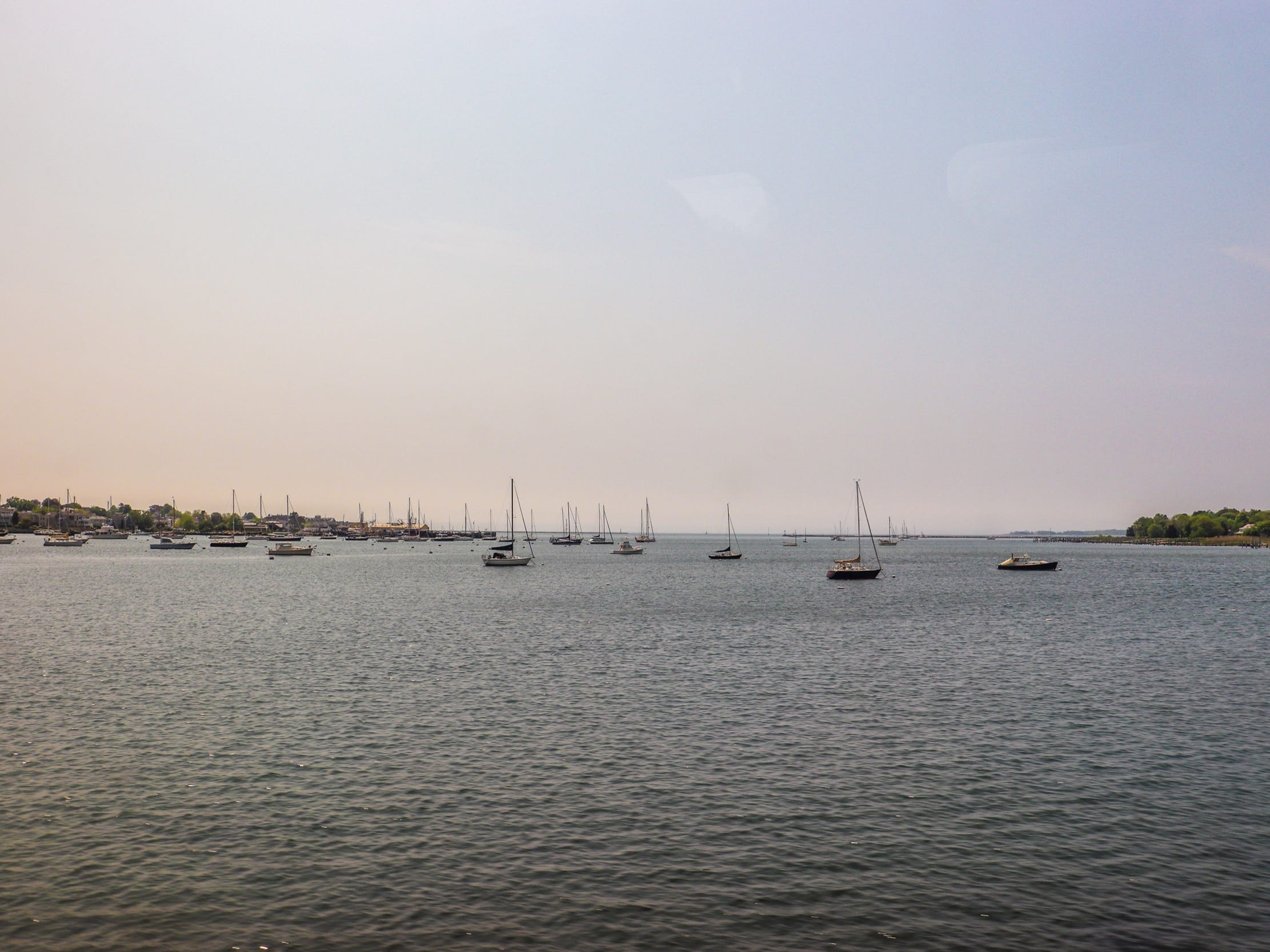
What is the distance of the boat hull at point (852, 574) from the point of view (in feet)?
473

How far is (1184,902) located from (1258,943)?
6.63 feet

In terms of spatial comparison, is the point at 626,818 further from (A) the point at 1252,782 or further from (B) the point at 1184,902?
(A) the point at 1252,782

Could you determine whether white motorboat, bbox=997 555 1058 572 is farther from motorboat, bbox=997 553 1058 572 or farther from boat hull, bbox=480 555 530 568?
boat hull, bbox=480 555 530 568

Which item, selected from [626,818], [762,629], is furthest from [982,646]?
[626,818]

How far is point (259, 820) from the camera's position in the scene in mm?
24453

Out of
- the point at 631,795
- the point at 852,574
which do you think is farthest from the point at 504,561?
the point at 631,795

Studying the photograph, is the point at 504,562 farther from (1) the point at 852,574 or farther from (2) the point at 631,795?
(2) the point at 631,795

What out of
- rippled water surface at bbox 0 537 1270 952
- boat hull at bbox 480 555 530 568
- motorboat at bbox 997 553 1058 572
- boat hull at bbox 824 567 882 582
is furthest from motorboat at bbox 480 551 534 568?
rippled water surface at bbox 0 537 1270 952

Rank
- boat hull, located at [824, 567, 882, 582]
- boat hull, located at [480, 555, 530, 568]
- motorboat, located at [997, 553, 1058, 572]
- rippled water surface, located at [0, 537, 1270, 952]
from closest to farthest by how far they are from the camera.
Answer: rippled water surface, located at [0, 537, 1270, 952]
boat hull, located at [824, 567, 882, 582]
motorboat, located at [997, 553, 1058, 572]
boat hull, located at [480, 555, 530, 568]

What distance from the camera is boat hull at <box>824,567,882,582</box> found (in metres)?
144

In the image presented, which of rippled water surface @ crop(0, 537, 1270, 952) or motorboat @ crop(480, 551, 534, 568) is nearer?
rippled water surface @ crop(0, 537, 1270, 952)

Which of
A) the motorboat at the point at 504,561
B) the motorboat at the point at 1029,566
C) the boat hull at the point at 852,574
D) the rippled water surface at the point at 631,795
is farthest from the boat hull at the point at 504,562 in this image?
the rippled water surface at the point at 631,795

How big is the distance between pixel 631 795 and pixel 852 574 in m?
123

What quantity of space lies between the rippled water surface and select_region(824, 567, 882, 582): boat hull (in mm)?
79738
